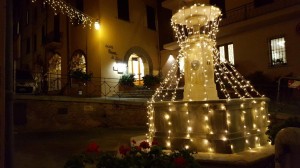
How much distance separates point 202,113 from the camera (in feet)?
22.9

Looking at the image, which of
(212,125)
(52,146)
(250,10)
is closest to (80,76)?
(52,146)

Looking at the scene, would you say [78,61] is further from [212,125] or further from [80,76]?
[212,125]

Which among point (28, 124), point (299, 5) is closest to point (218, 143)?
point (28, 124)

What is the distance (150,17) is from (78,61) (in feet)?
22.8

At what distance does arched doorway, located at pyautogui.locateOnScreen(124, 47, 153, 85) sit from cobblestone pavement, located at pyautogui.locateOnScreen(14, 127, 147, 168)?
1120cm

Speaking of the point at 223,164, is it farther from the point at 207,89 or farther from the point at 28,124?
the point at 28,124

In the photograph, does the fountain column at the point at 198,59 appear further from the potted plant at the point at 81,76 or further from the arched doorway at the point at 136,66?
the arched doorway at the point at 136,66

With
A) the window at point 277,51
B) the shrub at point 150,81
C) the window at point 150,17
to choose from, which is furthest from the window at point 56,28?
the window at point 277,51

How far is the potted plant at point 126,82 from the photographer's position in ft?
66.6

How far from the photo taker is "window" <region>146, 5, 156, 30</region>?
2441cm

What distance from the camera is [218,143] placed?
6.70m

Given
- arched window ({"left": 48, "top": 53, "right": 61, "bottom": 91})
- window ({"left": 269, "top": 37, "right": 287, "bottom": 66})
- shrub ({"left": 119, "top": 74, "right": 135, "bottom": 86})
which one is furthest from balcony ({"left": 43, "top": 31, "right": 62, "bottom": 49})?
window ({"left": 269, "top": 37, "right": 287, "bottom": 66})

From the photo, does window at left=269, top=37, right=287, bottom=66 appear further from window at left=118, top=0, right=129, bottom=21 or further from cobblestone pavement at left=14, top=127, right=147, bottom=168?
window at left=118, top=0, right=129, bottom=21

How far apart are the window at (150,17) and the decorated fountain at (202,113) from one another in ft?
51.2
